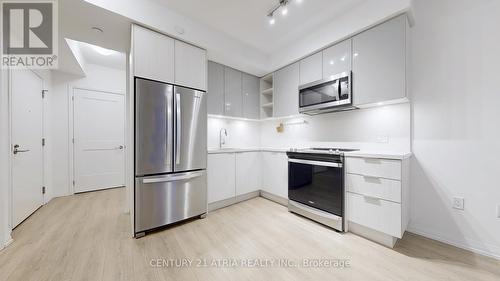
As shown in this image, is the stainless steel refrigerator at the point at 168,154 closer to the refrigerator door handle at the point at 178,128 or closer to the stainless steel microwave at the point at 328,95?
the refrigerator door handle at the point at 178,128

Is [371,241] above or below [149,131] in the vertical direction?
below

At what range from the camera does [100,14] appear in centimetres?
191

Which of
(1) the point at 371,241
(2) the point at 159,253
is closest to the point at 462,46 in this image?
(1) the point at 371,241

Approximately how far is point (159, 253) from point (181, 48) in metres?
2.41

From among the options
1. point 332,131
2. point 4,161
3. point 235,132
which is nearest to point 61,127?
point 4,161

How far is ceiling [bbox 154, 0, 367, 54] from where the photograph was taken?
2.18 metres

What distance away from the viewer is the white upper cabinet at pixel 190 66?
2363mm

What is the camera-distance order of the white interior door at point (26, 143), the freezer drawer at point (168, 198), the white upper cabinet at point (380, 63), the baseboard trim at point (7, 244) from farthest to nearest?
the white interior door at point (26, 143)
the freezer drawer at point (168, 198)
the white upper cabinet at point (380, 63)
the baseboard trim at point (7, 244)

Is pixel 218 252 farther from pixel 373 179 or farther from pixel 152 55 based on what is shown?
pixel 152 55

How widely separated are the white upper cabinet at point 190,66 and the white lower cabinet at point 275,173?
5.26ft

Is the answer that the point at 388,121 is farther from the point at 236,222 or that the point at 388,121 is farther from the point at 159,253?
the point at 159,253

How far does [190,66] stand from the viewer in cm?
247

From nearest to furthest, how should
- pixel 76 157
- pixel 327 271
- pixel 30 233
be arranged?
1. pixel 327 271
2. pixel 30 233
3. pixel 76 157

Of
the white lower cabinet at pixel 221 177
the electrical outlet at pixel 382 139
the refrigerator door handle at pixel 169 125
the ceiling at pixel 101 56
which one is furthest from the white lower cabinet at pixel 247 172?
the ceiling at pixel 101 56
